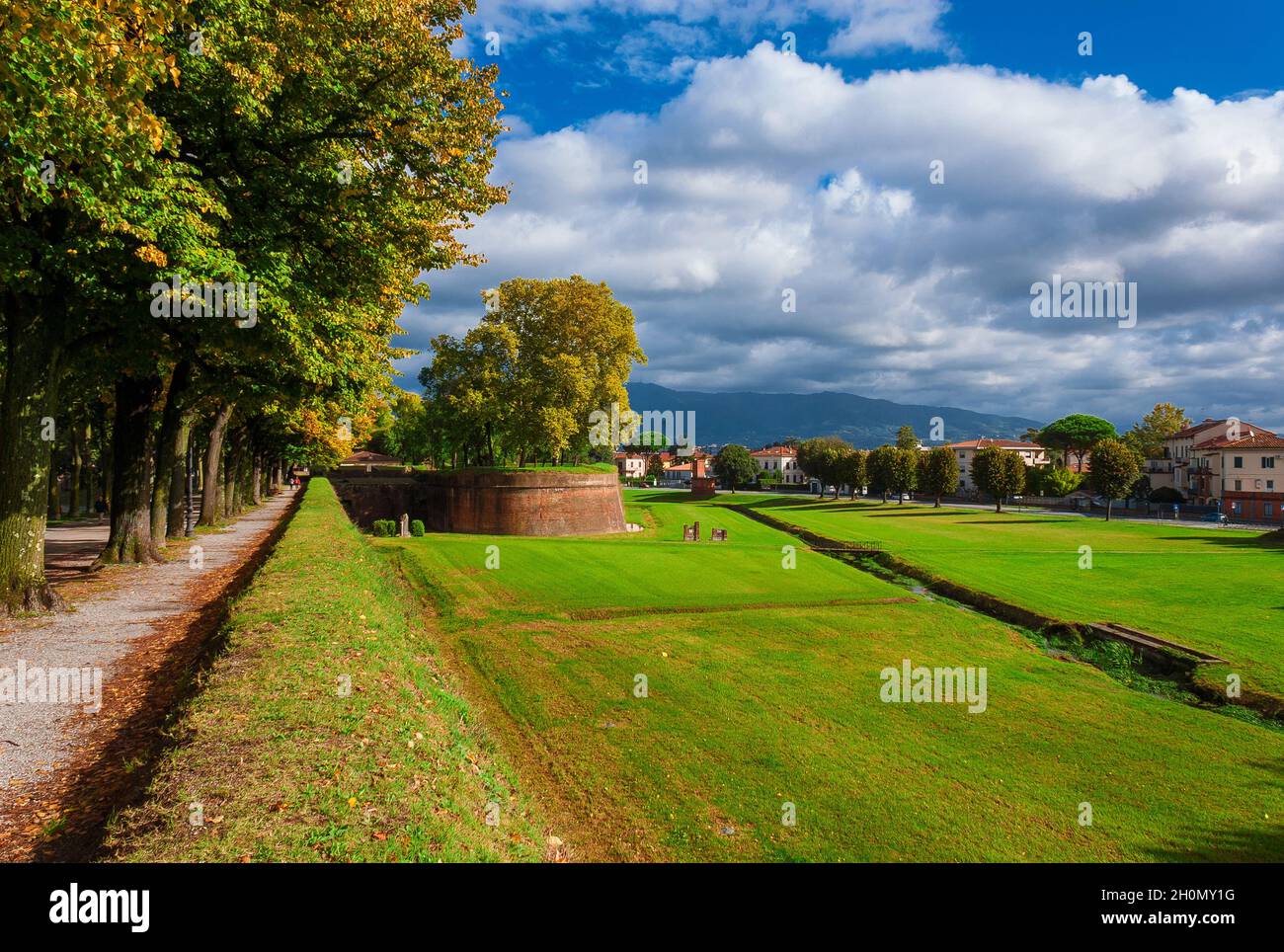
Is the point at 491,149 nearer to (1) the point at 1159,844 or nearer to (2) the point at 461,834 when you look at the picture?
(2) the point at 461,834

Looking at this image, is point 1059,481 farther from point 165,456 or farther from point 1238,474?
point 165,456

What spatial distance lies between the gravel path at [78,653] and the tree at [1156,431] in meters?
134

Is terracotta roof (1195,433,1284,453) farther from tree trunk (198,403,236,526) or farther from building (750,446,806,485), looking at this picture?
tree trunk (198,403,236,526)

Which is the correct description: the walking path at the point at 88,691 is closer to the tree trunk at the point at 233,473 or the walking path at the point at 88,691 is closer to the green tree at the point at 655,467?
the tree trunk at the point at 233,473

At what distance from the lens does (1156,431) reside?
12150cm

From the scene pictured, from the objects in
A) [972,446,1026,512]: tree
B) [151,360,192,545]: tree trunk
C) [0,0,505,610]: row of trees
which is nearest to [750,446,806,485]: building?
[972,446,1026,512]: tree

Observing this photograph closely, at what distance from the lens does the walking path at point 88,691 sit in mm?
6562

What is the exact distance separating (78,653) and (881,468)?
90.9 m

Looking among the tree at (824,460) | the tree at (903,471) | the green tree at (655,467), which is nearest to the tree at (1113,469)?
the tree at (903,471)

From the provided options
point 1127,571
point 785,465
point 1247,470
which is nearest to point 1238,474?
point 1247,470

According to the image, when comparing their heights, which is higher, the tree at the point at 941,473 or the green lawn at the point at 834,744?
the tree at the point at 941,473

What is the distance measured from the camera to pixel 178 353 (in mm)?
17875

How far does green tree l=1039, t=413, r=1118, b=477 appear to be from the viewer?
127750mm

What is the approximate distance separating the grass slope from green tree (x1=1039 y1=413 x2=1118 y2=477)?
14398 centimetres
